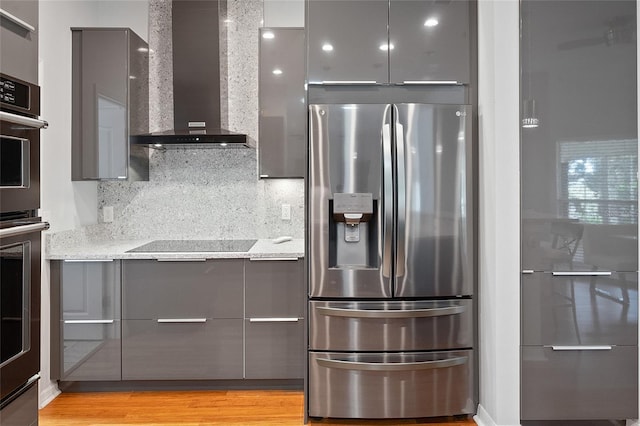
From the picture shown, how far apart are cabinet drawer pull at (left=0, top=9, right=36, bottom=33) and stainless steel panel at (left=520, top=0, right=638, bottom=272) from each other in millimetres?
2233

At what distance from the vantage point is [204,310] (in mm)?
2977

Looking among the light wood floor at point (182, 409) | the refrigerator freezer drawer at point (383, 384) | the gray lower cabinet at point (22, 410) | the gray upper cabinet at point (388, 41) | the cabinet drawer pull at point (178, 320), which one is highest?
the gray upper cabinet at point (388, 41)

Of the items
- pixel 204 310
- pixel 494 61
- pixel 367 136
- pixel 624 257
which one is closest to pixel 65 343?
pixel 204 310

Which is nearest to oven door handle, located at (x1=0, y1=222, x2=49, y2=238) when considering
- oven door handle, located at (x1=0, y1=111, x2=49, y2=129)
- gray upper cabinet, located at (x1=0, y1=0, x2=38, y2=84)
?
oven door handle, located at (x1=0, y1=111, x2=49, y2=129)

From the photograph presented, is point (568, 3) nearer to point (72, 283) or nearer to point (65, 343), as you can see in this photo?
point (72, 283)

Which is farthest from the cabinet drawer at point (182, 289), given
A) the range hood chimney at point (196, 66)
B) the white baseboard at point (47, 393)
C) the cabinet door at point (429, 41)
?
the cabinet door at point (429, 41)

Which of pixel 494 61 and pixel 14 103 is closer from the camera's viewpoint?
pixel 14 103

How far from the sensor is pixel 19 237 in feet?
5.64

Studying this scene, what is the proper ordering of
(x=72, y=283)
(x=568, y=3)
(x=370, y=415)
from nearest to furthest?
1. (x=568, y=3)
2. (x=370, y=415)
3. (x=72, y=283)

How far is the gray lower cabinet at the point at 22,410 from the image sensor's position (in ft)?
5.50

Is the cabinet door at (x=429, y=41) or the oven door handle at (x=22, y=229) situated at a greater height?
the cabinet door at (x=429, y=41)

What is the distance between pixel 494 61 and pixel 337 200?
1090mm

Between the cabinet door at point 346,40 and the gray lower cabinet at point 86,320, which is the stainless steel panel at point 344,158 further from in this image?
the gray lower cabinet at point 86,320

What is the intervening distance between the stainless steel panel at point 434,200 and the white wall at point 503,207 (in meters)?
0.14
